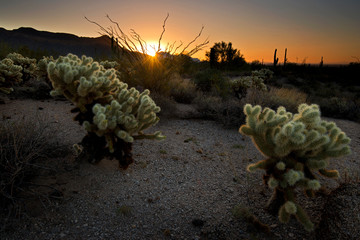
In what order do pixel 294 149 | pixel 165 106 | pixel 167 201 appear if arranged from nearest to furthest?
pixel 294 149 → pixel 167 201 → pixel 165 106

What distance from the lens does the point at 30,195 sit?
2.46m

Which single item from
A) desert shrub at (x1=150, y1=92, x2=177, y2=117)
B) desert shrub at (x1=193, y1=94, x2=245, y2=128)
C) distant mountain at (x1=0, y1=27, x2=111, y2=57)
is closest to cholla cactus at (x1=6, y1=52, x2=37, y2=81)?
desert shrub at (x1=150, y1=92, x2=177, y2=117)

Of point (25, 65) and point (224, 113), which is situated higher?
point (25, 65)

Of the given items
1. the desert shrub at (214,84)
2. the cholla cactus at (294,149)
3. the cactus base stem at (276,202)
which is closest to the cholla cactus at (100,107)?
the cholla cactus at (294,149)

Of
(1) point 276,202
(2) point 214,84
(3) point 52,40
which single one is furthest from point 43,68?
(3) point 52,40

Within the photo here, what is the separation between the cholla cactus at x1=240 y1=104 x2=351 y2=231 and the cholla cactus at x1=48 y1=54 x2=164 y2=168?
1243 mm

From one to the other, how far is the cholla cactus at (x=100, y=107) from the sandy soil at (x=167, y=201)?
0.40m

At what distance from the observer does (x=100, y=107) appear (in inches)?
100

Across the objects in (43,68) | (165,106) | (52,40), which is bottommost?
(165,106)

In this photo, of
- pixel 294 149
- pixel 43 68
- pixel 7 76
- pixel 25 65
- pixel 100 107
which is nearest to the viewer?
pixel 294 149

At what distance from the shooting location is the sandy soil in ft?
7.29

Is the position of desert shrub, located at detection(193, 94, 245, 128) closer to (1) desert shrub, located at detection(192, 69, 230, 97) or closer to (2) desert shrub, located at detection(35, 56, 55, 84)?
(1) desert shrub, located at detection(192, 69, 230, 97)

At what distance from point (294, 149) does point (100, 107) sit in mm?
1988

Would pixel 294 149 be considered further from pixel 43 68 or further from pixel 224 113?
pixel 43 68
